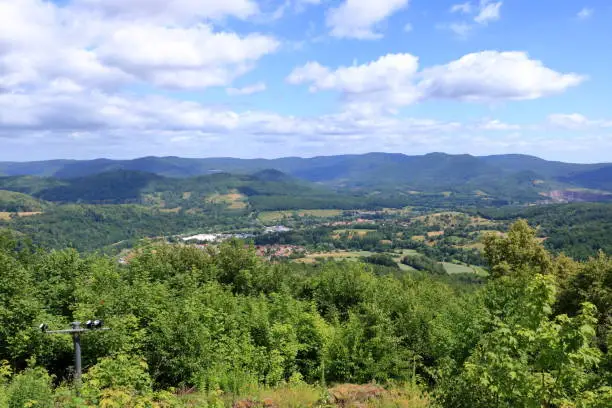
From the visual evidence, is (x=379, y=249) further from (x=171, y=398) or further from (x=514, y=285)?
(x=171, y=398)

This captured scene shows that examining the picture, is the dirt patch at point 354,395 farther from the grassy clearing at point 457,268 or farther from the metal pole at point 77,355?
the grassy clearing at point 457,268

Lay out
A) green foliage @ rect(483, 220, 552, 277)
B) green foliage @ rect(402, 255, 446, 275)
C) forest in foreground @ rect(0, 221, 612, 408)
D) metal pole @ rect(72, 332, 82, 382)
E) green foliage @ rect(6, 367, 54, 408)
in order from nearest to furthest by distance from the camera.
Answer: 1. forest in foreground @ rect(0, 221, 612, 408)
2. green foliage @ rect(6, 367, 54, 408)
3. metal pole @ rect(72, 332, 82, 382)
4. green foliage @ rect(483, 220, 552, 277)
5. green foliage @ rect(402, 255, 446, 275)

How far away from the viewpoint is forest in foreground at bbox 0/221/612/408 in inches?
286

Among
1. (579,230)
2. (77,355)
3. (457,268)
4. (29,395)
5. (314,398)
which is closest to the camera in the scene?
(29,395)

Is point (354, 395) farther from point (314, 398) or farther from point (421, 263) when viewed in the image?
point (421, 263)

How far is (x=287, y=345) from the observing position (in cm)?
1622

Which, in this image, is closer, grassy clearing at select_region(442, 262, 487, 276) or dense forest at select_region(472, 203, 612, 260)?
grassy clearing at select_region(442, 262, 487, 276)

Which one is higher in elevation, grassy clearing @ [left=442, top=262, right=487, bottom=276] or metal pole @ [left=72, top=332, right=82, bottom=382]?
metal pole @ [left=72, top=332, right=82, bottom=382]

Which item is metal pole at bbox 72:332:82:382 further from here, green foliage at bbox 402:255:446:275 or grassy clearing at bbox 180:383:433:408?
green foliage at bbox 402:255:446:275

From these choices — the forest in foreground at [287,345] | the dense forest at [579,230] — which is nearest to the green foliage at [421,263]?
the dense forest at [579,230]

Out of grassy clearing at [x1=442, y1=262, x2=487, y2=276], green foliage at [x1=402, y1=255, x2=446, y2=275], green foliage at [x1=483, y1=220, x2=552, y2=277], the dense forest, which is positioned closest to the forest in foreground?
green foliage at [x1=483, y1=220, x2=552, y2=277]

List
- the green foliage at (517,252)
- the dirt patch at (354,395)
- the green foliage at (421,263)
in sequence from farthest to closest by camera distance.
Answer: the green foliage at (421,263) → the green foliage at (517,252) → the dirt patch at (354,395)

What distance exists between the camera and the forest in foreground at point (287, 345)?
7273 millimetres

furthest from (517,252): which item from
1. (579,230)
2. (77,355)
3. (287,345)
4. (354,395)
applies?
(579,230)
